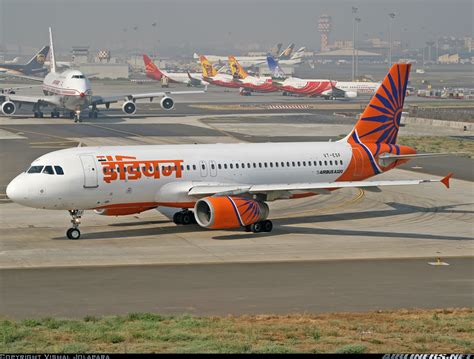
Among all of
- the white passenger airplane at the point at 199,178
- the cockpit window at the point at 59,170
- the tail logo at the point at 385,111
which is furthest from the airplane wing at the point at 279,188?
the tail logo at the point at 385,111

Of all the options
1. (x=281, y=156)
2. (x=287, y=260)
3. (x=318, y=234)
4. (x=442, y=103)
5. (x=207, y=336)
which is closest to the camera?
(x=207, y=336)

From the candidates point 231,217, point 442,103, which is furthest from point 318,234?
point 442,103

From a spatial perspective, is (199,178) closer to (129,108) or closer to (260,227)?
(260,227)

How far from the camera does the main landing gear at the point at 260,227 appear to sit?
159 feet

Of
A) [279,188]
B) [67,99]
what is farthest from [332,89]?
[279,188]

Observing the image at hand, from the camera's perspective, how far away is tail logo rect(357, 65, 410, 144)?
55406 mm

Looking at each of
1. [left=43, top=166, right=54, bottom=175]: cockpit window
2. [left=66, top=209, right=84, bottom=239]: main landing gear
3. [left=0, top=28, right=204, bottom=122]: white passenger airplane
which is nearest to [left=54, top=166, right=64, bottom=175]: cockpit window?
[left=43, top=166, right=54, bottom=175]: cockpit window

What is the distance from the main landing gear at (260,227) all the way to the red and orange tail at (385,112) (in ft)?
29.6

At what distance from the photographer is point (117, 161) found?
47375 mm

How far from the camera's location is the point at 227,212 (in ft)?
152

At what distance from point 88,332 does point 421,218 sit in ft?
97.2

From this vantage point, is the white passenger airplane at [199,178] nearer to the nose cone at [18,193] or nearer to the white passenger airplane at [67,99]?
the nose cone at [18,193]

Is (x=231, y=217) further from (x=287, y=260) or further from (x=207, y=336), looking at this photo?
(x=207, y=336)

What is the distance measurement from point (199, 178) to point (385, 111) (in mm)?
12754
